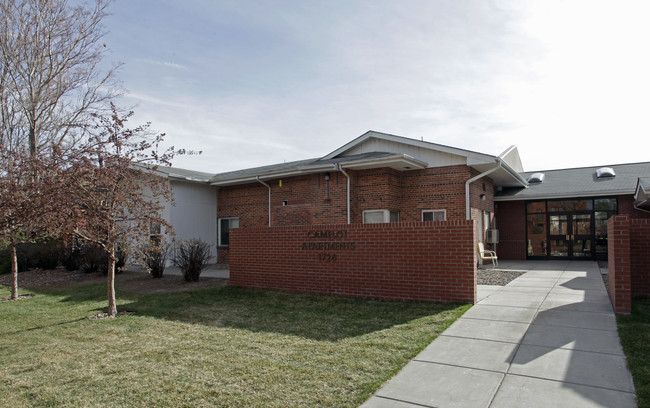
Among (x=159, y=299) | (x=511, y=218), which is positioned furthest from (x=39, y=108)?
(x=511, y=218)

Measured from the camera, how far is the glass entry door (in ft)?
55.3

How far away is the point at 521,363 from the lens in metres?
4.49

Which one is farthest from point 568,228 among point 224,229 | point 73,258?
point 73,258

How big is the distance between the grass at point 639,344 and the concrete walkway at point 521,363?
7cm

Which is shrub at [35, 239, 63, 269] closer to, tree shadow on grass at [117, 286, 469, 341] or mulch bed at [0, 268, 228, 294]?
mulch bed at [0, 268, 228, 294]

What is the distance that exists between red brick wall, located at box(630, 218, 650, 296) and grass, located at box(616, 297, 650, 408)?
2.00ft

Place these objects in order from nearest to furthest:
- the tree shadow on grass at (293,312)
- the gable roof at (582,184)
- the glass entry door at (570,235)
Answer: the tree shadow on grass at (293,312), the gable roof at (582,184), the glass entry door at (570,235)

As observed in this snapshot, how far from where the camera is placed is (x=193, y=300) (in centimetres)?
909

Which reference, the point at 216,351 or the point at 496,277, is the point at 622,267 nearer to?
the point at 496,277

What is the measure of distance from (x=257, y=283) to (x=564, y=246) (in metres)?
13.4

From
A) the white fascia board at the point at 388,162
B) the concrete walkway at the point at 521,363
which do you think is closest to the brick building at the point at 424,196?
the white fascia board at the point at 388,162

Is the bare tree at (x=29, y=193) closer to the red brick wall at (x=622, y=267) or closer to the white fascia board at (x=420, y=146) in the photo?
the red brick wall at (x=622, y=267)

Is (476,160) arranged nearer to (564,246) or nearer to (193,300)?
(564,246)

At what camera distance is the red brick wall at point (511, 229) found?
17906 mm
